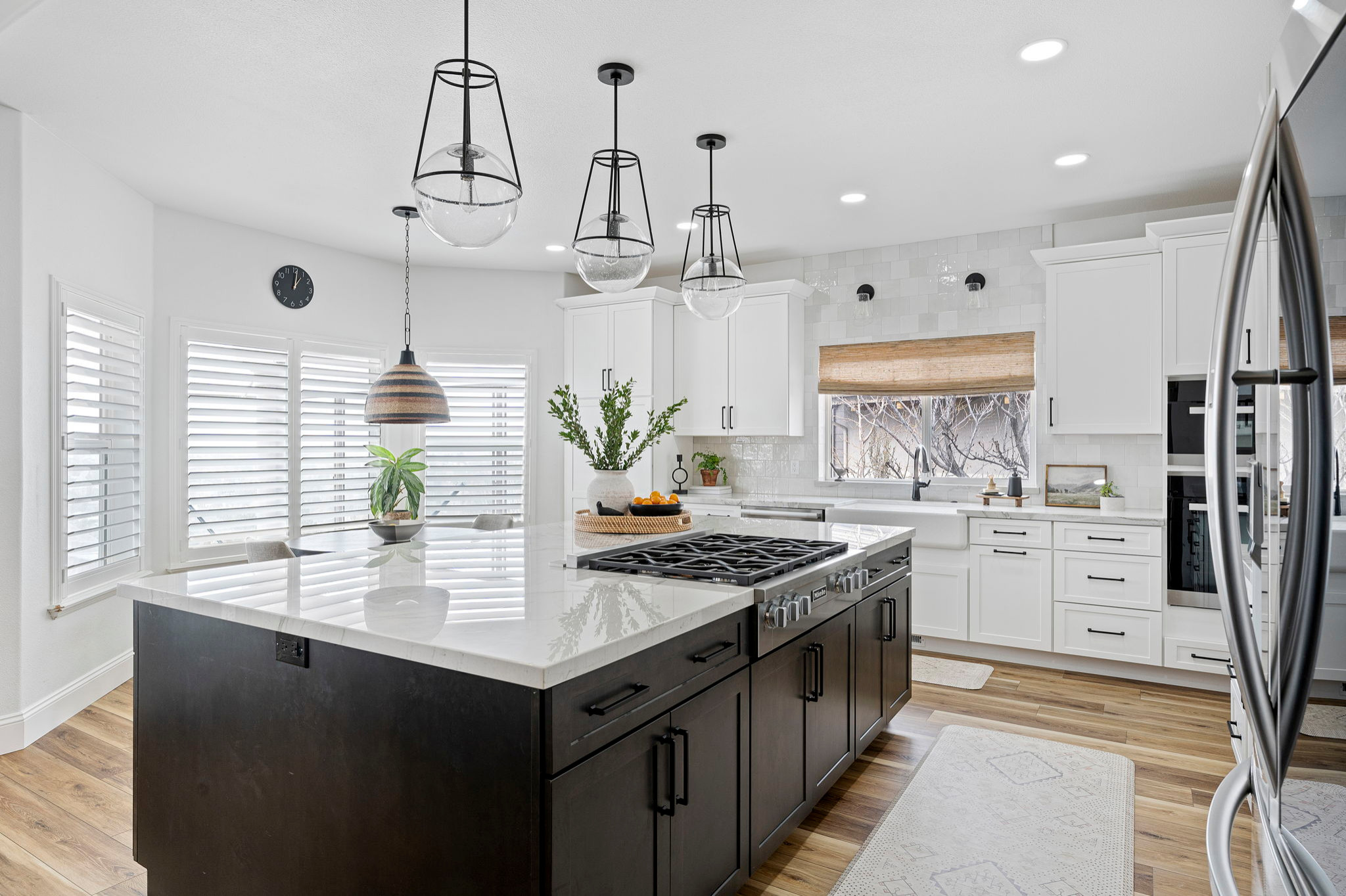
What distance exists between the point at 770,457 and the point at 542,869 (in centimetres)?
476

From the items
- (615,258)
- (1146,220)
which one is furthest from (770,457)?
(615,258)

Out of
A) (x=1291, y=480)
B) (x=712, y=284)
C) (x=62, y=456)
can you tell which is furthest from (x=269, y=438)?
(x=1291, y=480)

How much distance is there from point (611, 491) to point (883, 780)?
1.56m

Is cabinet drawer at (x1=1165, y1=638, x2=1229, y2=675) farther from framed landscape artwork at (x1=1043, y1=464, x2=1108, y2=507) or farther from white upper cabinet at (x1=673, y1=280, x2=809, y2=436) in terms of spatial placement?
white upper cabinet at (x1=673, y1=280, x2=809, y2=436)

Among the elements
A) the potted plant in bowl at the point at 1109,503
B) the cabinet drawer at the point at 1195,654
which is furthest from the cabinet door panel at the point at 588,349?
the cabinet drawer at the point at 1195,654

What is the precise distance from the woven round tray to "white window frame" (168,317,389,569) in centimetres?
303

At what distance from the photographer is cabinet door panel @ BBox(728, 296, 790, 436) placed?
18.6 ft

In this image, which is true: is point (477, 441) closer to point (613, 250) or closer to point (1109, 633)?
point (613, 250)

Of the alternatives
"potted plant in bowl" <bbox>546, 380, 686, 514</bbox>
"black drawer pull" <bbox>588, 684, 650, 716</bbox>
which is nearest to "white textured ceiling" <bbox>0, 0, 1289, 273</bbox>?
"potted plant in bowl" <bbox>546, 380, 686, 514</bbox>

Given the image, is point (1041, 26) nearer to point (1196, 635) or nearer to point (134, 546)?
point (1196, 635)

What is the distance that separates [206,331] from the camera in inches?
195

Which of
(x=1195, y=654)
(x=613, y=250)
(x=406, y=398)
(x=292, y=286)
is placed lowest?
(x=1195, y=654)

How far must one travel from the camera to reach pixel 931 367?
545 cm

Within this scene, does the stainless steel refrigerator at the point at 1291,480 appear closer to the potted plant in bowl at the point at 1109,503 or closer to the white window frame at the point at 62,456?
the potted plant in bowl at the point at 1109,503
